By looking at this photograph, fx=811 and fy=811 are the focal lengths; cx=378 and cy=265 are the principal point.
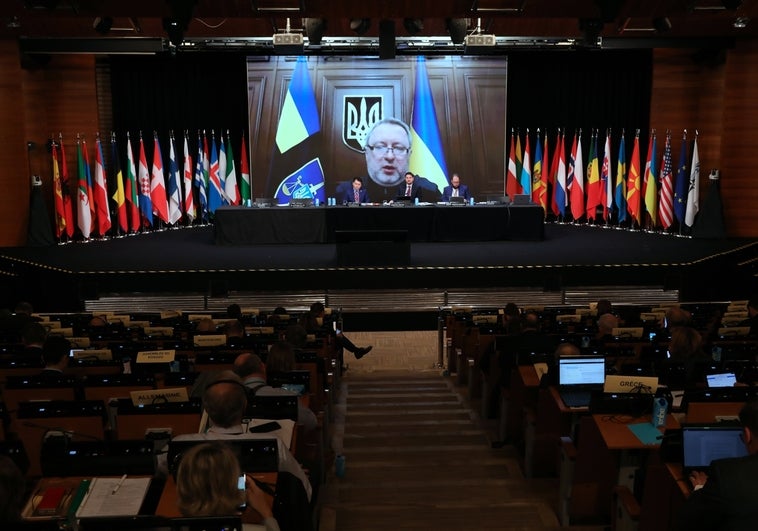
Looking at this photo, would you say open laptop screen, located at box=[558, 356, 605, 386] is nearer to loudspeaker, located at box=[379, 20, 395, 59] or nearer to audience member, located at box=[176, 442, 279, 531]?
audience member, located at box=[176, 442, 279, 531]

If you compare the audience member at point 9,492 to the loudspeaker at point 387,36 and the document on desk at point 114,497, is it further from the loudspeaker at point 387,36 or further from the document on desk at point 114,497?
the loudspeaker at point 387,36

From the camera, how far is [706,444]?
12.7 ft

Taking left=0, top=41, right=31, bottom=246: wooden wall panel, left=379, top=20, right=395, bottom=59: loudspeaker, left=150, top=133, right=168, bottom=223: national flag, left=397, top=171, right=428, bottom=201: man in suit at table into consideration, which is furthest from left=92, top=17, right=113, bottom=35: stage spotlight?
left=397, top=171, right=428, bottom=201: man in suit at table

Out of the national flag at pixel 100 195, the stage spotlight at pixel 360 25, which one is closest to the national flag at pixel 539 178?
the stage spotlight at pixel 360 25

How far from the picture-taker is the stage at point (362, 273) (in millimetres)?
13125

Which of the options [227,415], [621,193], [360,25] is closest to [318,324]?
[227,415]

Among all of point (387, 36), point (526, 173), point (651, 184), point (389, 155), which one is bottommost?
point (651, 184)

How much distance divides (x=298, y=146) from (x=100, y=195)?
4667 mm

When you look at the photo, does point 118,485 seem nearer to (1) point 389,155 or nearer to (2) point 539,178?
(1) point 389,155

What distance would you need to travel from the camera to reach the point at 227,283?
516 inches

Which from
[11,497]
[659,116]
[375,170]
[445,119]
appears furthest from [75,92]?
[11,497]

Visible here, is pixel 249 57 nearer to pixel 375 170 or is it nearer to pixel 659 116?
pixel 375 170

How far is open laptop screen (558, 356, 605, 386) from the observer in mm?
5879

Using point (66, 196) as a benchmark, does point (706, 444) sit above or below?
below
